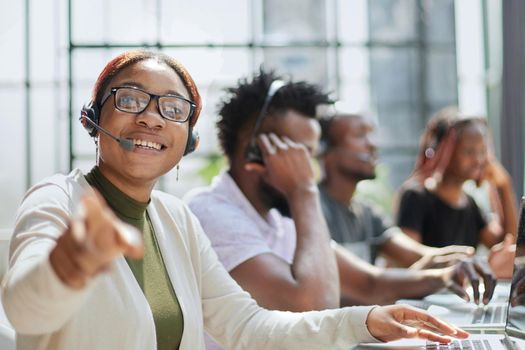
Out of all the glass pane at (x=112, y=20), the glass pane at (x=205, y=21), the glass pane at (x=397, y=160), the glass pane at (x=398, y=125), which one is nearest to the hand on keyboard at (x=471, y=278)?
the glass pane at (x=205, y=21)

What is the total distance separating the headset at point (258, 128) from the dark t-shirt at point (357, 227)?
3.01 feet

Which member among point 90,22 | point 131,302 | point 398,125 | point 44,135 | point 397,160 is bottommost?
point 131,302

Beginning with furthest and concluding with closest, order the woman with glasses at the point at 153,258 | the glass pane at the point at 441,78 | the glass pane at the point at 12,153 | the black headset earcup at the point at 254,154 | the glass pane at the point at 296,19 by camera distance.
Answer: the glass pane at the point at 441,78
the glass pane at the point at 296,19
the glass pane at the point at 12,153
the black headset earcup at the point at 254,154
the woman with glasses at the point at 153,258

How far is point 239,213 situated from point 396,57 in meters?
5.39

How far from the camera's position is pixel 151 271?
139 centimetres

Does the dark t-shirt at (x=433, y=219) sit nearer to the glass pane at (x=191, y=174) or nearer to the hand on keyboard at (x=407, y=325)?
the hand on keyboard at (x=407, y=325)

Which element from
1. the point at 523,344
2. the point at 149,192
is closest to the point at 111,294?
the point at 149,192

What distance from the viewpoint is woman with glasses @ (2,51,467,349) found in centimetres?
119

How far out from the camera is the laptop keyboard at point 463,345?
4.31 feet

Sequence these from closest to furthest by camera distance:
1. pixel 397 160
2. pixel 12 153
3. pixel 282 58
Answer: pixel 12 153 → pixel 282 58 → pixel 397 160

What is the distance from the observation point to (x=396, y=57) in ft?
23.2

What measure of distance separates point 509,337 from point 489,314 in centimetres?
35

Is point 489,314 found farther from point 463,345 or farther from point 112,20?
point 112,20

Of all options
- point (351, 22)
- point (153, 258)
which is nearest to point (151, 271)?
Answer: point (153, 258)
